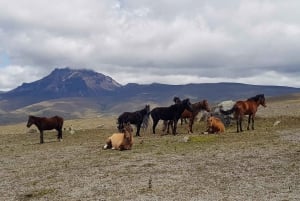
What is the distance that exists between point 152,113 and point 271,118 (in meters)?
11.5

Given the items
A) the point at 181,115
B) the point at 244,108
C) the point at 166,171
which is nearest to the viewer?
the point at 166,171

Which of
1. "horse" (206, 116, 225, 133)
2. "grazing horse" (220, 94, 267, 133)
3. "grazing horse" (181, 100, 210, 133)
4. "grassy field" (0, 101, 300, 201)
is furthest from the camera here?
"grazing horse" (181, 100, 210, 133)

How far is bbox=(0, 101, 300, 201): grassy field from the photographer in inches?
623

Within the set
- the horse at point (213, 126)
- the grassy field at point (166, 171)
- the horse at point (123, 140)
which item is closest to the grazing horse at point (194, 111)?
the horse at point (213, 126)

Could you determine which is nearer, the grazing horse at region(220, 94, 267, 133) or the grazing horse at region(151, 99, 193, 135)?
the grazing horse at region(220, 94, 267, 133)

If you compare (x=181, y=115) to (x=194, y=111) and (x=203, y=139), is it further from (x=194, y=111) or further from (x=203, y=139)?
(x=203, y=139)

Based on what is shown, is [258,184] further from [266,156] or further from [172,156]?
[172,156]

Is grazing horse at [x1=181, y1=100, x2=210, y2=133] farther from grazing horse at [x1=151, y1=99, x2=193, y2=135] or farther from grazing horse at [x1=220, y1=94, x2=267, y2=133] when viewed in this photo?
grazing horse at [x1=220, y1=94, x2=267, y2=133]

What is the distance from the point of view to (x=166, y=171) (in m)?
19.5

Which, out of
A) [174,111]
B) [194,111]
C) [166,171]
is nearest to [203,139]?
[174,111]

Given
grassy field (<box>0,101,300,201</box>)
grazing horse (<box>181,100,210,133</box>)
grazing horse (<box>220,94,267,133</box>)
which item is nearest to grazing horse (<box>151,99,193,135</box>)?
grazing horse (<box>181,100,210,133</box>)

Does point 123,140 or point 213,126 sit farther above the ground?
point 213,126

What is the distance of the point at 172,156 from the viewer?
76.8 feet

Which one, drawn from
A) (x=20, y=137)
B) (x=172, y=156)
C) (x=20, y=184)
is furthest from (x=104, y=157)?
(x=20, y=137)
